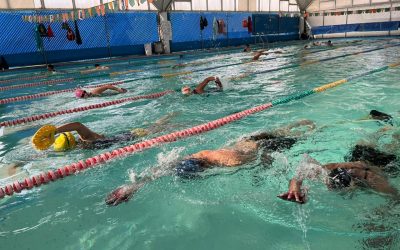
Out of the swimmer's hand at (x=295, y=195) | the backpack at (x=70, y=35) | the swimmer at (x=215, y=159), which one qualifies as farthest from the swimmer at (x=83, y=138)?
the backpack at (x=70, y=35)

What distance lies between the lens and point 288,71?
11422 mm

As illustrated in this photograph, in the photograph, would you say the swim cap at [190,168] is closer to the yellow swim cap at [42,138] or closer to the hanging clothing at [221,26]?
the yellow swim cap at [42,138]

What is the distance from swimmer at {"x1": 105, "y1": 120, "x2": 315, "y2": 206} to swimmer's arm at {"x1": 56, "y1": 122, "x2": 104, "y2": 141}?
→ 1180mm

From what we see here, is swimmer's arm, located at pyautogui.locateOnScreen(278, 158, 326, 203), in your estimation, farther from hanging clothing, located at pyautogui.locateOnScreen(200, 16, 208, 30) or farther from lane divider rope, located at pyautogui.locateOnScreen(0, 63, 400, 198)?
hanging clothing, located at pyautogui.locateOnScreen(200, 16, 208, 30)

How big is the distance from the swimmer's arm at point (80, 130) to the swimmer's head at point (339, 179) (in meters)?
3.00

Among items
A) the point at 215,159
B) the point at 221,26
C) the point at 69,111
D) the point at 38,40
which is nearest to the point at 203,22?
the point at 221,26

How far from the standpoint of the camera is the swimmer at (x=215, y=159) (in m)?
3.10

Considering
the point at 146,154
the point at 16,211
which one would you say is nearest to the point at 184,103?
the point at 146,154

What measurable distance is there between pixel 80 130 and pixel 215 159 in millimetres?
1958

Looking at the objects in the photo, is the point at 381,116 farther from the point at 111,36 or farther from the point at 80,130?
the point at 111,36

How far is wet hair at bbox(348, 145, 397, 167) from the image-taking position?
3.35 metres

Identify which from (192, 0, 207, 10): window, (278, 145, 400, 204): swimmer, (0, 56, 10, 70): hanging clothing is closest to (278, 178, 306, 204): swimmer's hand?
(278, 145, 400, 204): swimmer

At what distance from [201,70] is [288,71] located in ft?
11.3

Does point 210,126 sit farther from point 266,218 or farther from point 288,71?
point 288,71
